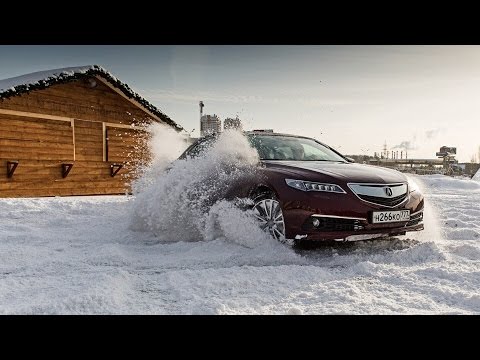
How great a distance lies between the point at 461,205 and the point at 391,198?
19.4 ft

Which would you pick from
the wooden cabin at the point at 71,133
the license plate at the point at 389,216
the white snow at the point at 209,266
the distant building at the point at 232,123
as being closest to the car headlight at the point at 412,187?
the license plate at the point at 389,216

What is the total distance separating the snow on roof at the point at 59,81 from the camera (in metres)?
12.3

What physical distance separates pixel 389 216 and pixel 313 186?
3.29ft

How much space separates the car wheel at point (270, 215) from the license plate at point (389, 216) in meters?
1.07

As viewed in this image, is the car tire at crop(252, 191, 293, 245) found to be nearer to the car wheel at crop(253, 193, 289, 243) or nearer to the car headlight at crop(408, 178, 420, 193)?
the car wheel at crop(253, 193, 289, 243)

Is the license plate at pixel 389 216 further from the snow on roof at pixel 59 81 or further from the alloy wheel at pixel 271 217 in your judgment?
the snow on roof at pixel 59 81

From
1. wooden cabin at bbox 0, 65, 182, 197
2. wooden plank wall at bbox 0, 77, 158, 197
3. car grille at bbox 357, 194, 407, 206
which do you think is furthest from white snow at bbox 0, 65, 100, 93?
car grille at bbox 357, 194, 407, 206

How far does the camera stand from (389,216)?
189 inches

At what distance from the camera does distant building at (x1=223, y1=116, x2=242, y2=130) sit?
260 inches

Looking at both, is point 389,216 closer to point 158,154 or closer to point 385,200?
point 385,200
